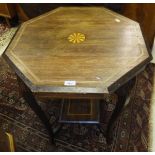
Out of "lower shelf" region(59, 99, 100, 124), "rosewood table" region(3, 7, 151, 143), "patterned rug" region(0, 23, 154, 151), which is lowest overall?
"patterned rug" region(0, 23, 154, 151)

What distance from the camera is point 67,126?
1.39 metres

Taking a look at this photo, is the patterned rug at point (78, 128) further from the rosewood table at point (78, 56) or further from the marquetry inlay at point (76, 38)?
the marquetry inlay at point (76, 38)

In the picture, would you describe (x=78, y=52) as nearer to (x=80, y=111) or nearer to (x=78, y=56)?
(x=78, y=56)

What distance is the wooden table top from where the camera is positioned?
896 millimetres

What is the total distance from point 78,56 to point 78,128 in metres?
0.55

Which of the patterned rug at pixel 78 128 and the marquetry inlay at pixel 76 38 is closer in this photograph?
the marquetry inlay at pixel 76 38

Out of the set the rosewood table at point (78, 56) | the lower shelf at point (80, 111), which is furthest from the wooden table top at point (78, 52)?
the lower shelf at point (80, 111)

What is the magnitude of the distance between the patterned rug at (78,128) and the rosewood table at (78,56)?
9 cm

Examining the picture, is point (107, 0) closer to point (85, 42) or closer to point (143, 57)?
point (85, 42)

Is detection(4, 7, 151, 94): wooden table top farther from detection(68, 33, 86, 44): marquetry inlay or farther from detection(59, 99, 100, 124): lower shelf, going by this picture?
detection(59, 99, 100, 124): lower shelf

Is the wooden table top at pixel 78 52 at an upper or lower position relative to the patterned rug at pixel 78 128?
upper

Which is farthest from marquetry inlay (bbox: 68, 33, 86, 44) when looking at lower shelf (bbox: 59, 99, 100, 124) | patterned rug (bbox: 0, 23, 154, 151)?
patterned rug (bbox: 0, 23, 154, 151)

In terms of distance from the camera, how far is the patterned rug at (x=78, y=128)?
129cm

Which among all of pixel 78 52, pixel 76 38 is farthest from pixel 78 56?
pixel 76 38
